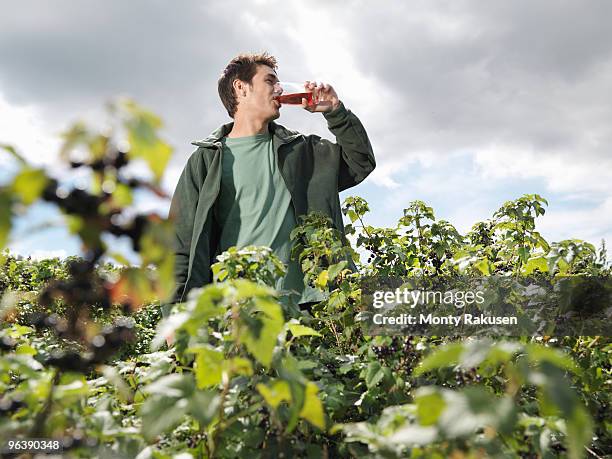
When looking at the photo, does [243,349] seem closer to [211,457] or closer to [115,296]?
[211,457]

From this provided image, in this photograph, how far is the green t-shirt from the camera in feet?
11.1

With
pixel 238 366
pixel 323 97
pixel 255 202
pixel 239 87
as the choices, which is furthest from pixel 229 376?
pixel 239 87

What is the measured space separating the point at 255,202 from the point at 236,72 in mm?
1181

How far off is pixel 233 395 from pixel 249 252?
0.48 m

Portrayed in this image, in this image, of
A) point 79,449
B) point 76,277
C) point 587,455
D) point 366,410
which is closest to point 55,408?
point 79,449

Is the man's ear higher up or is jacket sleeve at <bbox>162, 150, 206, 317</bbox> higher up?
the man's ear

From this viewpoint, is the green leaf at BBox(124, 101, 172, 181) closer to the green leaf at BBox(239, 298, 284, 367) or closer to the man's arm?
the green leaf at BBox(239, 298, 284, 367)

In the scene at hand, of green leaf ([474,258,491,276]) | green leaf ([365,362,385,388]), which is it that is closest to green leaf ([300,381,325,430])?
green leaf ([365,362,385,388])

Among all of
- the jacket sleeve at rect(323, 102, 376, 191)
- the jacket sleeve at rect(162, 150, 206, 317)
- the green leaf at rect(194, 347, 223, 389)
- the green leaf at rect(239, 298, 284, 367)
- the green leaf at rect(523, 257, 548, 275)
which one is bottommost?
the green leaf at rect(194, 347, 223, 389)

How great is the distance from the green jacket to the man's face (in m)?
0.14

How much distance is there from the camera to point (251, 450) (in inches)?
55.2

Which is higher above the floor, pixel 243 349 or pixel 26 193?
pixel 26 193

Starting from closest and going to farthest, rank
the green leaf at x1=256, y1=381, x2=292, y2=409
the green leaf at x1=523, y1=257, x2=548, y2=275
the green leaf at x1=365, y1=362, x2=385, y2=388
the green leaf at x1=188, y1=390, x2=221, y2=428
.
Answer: the green leaf at x1=188, y1=390, x2=221, y2=428 < the green leaf at x1=256, y1=381, x2=292, y2=409 < the green leaf at x1=365, y1=362, x2=385, y2=388 < the green leaf at x1=523, y1=257, x2=548, y2=275

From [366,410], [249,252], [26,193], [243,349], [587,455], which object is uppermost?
[249,252]
